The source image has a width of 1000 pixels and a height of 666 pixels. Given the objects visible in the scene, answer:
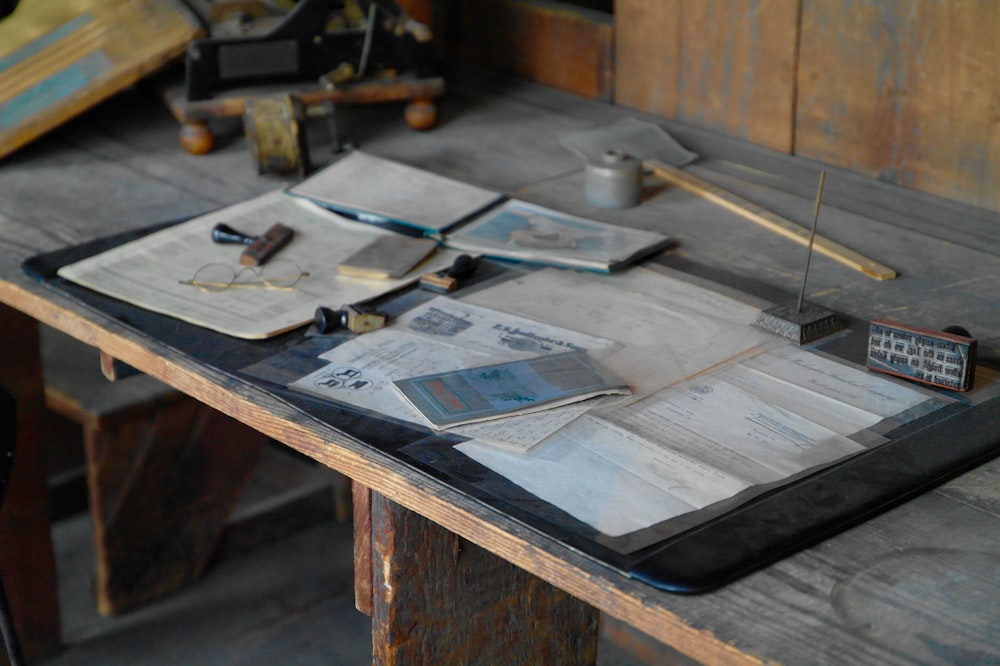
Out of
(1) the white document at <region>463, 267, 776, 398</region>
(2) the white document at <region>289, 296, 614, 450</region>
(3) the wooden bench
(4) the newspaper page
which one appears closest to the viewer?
(4) the newspaper page

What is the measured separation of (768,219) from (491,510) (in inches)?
34.4

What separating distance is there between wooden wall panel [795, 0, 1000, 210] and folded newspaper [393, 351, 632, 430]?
863 mm

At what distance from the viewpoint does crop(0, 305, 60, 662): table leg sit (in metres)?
2.09

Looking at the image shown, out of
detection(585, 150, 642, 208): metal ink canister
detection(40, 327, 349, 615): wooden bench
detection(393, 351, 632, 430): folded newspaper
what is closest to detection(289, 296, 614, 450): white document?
detection(393, 351, 632, 430): folded newspaper

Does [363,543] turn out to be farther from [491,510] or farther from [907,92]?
[907,92]

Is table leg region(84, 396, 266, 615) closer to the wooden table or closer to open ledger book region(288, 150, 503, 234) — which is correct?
the wooden table

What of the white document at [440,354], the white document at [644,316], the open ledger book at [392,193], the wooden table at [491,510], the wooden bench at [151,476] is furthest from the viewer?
the wooden bench at [151,476]

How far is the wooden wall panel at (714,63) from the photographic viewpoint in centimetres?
204

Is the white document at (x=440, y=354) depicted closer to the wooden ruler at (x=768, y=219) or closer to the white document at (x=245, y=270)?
the white document at (x=245, y=270)

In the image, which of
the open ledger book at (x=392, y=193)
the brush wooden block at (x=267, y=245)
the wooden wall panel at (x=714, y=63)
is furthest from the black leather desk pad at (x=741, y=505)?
the wooden wall panel at (x=714, y=63)

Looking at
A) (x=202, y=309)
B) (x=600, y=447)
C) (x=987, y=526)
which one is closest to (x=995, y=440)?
(x=987, y=526)

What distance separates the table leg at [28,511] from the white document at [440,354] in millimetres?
951

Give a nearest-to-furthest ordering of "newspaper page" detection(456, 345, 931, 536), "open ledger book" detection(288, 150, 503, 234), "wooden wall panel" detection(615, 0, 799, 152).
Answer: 1. "newspaper page" detection(456, 345, 931, 536)
2. "open ledger book" detection(288, 150, 503, 234)
3. "wooden wall panel" detection(615, 0, 799, 152)

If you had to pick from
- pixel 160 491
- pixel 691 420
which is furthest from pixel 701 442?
pixel 160 491
